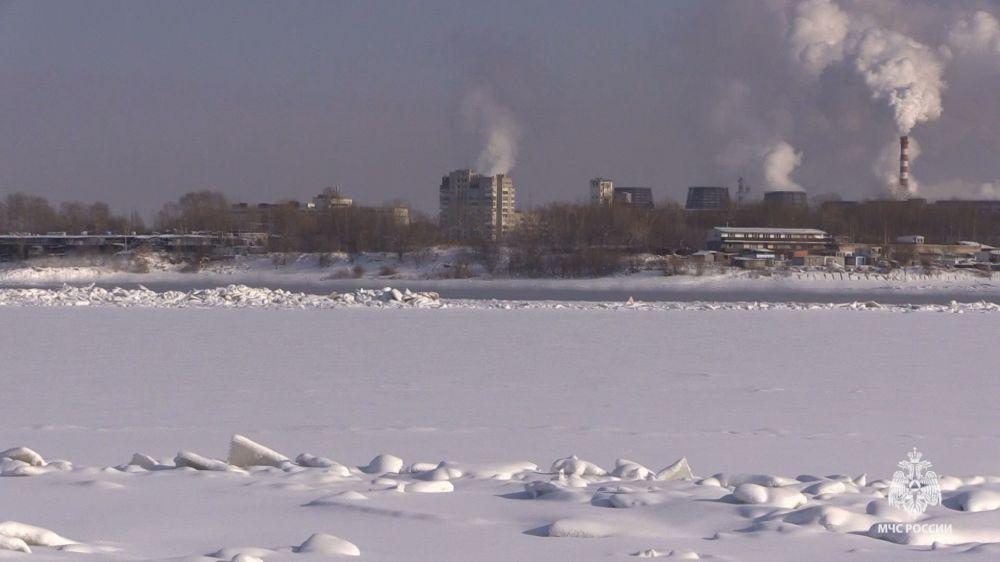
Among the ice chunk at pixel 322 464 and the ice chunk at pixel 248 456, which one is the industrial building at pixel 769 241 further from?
the ice chunk at pixel 248 456

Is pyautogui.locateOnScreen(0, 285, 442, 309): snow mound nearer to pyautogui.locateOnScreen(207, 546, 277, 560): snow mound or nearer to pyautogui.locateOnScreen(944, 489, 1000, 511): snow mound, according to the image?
pyautogui.locateOnScreen(944, 489, 1000, 511): snow mound

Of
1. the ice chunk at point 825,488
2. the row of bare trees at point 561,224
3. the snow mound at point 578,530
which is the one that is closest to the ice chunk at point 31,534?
the snow mound at point 578,530

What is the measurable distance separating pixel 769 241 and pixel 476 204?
35.7 meters

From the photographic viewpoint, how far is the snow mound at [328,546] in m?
3.41

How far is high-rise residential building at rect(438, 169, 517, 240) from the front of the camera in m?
74.9

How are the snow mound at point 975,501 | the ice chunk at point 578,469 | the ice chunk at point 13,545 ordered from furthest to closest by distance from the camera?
the ice chunk at point 578,469 → the snow mound at point 975,501 → the ice chunk at point 13,545

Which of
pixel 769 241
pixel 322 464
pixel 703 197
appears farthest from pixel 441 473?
pixel 703 197

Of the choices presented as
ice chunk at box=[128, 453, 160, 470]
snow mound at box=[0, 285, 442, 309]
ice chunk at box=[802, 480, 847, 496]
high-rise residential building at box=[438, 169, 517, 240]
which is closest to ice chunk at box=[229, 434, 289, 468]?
ice chunk at box=[128, 453, 160, 470]

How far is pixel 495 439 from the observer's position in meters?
6.37

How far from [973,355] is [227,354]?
25.2 ft

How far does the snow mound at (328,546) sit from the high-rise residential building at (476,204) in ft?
217

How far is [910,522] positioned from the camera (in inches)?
153

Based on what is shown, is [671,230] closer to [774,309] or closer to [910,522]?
[774,309]

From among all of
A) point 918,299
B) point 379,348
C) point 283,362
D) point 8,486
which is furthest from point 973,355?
point 918,299
